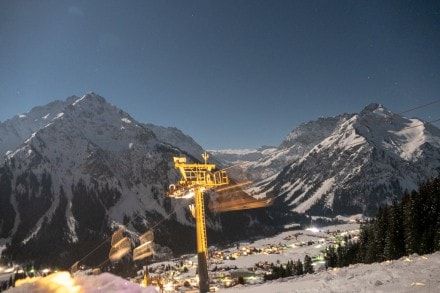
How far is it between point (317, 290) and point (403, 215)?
245 feet

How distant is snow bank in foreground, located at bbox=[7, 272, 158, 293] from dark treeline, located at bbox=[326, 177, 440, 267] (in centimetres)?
7436

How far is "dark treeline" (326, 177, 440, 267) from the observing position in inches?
3140

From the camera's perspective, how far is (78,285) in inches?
401

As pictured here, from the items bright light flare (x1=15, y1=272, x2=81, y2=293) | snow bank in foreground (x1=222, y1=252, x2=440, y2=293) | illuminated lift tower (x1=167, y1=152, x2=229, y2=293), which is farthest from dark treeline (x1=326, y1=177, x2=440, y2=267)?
bright light flare (x1=15, y1=272, x2=81, y2=293)

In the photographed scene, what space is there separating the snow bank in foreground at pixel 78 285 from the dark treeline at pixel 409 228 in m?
74.4

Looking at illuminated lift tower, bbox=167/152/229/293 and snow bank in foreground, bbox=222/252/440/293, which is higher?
illuminated lift tower, bbox=167/152/229/293

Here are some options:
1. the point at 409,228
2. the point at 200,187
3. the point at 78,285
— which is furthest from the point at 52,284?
the point at 409,228

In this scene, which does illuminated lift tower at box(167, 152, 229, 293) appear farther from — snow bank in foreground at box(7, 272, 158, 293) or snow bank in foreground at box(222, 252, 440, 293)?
snow bank in foreground at box(7, 272, 158, 293)

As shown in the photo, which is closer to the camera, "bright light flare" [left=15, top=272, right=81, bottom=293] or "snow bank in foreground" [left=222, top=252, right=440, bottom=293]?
"bright light flare" [left=15, top=272, right=81, bottom=293]

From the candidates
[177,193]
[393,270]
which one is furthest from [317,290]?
[177,193]

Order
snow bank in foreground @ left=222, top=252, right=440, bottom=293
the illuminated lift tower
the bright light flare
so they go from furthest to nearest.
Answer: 1. the illuminated lift tower
2. snow bank in foreground @ left=222, top=252, right=440, bottom=293
3. the bright light flare

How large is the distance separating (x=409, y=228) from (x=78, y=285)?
282 ft

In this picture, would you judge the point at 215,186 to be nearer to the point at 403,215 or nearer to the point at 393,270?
the point at 393,270

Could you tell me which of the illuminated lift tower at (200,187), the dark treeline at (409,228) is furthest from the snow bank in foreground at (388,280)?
the dark treeline at (409,228)
